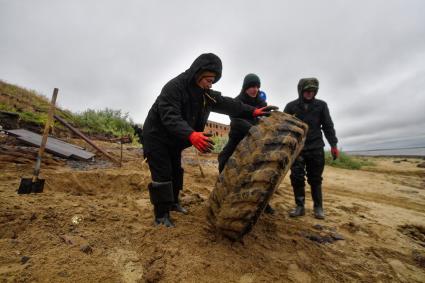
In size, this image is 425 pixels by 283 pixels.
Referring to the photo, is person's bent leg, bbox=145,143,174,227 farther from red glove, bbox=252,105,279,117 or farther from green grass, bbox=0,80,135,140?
green grass, bbox=0,80,135,140

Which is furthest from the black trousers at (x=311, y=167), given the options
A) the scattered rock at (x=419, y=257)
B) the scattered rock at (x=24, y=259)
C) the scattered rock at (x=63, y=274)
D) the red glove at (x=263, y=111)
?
the scattered rock at (x=24, y=259)

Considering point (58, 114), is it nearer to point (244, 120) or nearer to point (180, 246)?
point (244, 120)

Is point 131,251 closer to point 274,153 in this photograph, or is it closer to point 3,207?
point 274,153

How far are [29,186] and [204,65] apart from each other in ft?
8.65

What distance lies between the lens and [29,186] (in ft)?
9.55

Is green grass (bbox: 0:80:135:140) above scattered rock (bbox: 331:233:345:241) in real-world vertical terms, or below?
above

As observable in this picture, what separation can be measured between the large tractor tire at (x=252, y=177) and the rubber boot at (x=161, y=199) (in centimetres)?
49

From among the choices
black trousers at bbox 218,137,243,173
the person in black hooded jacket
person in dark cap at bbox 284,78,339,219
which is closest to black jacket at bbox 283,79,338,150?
person in dark cap at bbox 284,78,339,219

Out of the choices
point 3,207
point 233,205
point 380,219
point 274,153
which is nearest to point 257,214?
point 233,205

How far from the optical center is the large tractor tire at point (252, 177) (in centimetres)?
166

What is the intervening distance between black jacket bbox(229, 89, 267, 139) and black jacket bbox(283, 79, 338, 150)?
1.87ft

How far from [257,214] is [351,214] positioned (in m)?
2.48

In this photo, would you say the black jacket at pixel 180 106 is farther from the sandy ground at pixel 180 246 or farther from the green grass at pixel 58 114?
the green grass at pixel 58 114

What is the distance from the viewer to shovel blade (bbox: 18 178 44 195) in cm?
284
